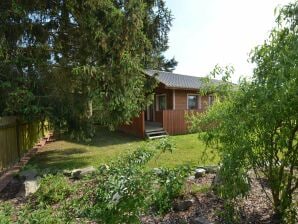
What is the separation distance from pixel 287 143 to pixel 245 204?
1.35 meters

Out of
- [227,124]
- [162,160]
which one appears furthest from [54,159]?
[227,124]

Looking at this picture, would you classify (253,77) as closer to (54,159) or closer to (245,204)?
(245,204)

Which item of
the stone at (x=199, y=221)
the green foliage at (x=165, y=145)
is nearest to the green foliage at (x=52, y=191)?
the stone at (x=199, y=221)

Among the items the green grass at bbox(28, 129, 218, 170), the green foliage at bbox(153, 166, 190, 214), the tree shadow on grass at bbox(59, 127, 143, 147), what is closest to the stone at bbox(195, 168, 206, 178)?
the green grass at bbox(28, 129, 218, 170)

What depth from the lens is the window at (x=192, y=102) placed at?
20.7 metres

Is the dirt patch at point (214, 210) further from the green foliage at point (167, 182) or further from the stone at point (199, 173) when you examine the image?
the green foliage at point (167, 182)

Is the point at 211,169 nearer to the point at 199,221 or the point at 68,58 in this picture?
the point at 199,221

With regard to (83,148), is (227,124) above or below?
above

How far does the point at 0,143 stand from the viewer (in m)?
8.41

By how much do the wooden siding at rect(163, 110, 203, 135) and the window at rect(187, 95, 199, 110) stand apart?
246 centimetres

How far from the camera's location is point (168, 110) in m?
18.1

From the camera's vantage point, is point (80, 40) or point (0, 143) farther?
point (80, 40)

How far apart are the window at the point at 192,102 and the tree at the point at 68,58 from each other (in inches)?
416

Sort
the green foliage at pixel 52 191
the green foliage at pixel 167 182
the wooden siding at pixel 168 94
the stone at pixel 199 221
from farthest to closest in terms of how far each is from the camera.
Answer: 1. the wooden siding at pixel 168 94
2. the green foliage at pixel 52 191
3. the stone at pixel 199 221
4. the green foliage at pixel 167 182
